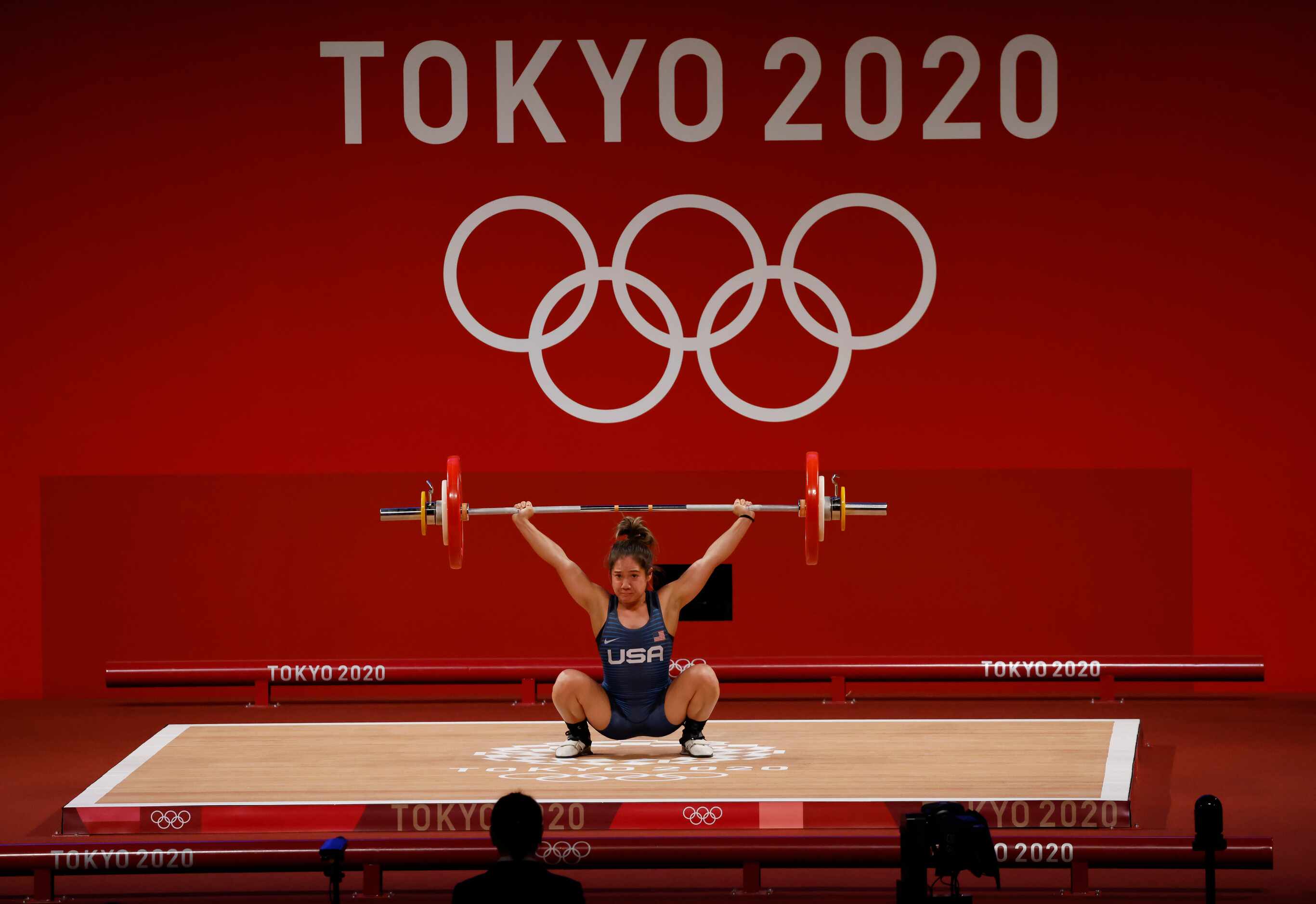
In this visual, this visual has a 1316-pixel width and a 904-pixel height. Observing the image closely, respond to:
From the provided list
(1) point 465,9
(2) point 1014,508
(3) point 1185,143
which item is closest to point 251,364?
(1) point 465,9

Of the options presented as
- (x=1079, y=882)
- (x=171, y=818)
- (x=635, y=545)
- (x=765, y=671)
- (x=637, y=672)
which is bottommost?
(x=1079, y=882)

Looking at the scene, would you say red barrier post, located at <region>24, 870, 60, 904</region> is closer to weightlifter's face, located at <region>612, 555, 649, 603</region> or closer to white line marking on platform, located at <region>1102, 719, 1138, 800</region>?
weightlifter's face, located at <region>612, 555, 649, 603</region>

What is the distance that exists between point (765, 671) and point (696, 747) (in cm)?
210

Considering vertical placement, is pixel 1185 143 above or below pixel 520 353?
above

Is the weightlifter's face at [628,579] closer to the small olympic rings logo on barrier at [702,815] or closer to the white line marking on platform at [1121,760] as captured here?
the small olympic rings logo on barrier at [702,815]

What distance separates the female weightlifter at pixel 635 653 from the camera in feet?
21.6

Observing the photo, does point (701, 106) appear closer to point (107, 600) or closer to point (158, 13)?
point (158, 13)

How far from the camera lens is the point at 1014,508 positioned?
9.10 metres

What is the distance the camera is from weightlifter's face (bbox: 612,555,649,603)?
6555 millimetres

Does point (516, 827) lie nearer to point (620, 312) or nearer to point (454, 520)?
point (454, 520)

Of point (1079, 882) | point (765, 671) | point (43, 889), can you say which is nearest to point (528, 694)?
point (765, 671)

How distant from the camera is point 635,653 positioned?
21.6 ft

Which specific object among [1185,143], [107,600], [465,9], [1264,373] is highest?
[465,9]

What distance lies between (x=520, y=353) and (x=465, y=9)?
1839 millimetres
